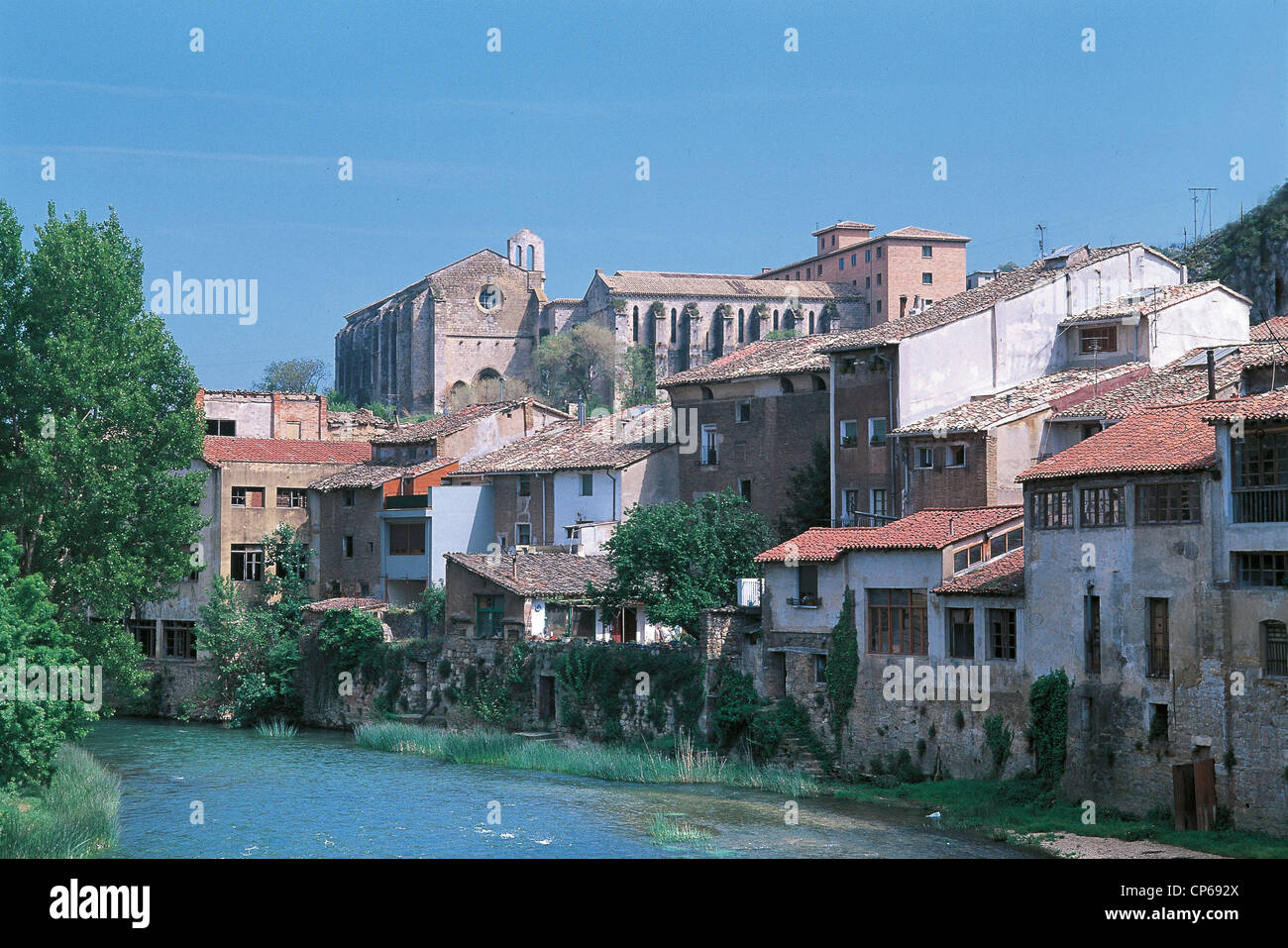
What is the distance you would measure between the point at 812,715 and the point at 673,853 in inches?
364

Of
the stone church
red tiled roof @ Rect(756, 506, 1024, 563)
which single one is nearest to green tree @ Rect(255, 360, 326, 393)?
the stone church

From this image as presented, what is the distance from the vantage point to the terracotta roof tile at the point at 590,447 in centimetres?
4900

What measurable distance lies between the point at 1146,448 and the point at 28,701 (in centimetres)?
2041

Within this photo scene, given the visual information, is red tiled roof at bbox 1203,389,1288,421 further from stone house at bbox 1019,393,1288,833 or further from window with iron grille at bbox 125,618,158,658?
window with iron grille at bbox 125,618,158,658

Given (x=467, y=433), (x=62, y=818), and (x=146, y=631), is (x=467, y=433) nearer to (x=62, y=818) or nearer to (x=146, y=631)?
(x=146, y=631)

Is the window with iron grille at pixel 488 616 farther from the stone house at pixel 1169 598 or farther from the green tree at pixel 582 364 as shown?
the green tree at pixel 582 364

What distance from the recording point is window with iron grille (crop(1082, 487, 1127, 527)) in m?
26.9

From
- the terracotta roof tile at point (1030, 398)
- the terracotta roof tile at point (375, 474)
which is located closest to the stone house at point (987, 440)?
the terracotta roof tile at point (1030, 398)

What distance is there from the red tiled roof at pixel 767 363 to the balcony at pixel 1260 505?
63.3 ft

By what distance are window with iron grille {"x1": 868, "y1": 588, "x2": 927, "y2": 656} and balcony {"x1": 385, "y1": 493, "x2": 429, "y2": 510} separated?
72.8ft

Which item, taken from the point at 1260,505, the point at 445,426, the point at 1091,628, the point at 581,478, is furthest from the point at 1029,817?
the point at 445,426

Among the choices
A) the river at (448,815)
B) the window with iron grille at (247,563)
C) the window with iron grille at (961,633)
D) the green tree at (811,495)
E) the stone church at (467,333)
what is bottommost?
the river at (448,815)

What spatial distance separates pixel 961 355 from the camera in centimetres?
3994
